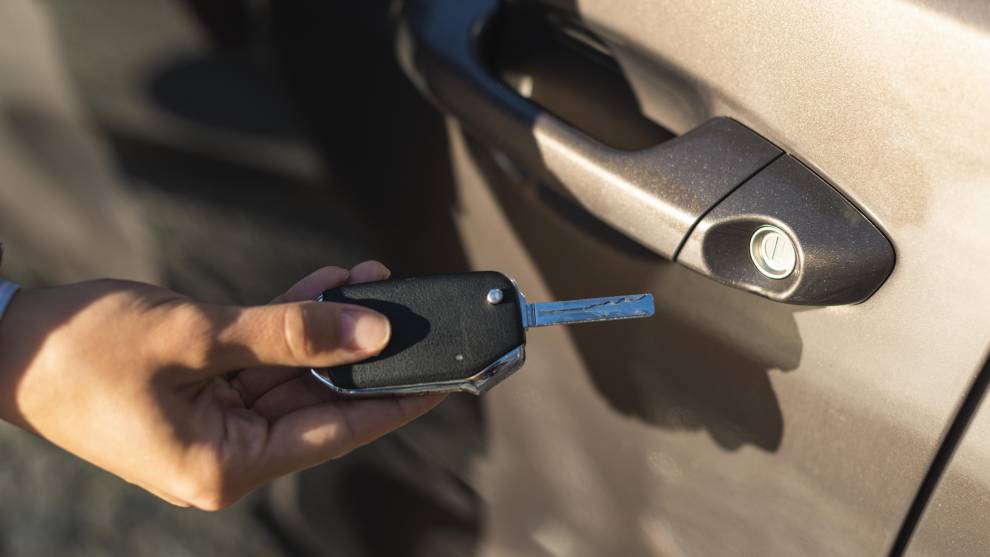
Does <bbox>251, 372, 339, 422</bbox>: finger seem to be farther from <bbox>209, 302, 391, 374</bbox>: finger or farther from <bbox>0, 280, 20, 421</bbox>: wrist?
<bbox>0, 280, 20, 421</bbox>: wrist

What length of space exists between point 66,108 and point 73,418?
2.86 feet

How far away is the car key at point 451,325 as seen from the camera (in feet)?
2.79

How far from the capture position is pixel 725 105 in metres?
0.85

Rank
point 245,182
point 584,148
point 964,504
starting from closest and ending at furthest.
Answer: point 964,504
point 584,148
point 245,182

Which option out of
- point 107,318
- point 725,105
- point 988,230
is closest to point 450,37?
point 725,105

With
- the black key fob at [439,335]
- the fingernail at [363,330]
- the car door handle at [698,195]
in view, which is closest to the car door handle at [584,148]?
the car door handle at [698,195]

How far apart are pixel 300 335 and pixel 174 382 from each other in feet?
0.44

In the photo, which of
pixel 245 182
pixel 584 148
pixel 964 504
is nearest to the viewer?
pixel 964 504

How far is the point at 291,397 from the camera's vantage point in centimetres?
97

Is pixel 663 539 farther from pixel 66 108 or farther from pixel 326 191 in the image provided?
pixel 66 108

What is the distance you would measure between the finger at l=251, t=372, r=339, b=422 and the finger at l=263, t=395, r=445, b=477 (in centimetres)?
5

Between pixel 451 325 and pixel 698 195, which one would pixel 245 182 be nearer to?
pixel 451 325

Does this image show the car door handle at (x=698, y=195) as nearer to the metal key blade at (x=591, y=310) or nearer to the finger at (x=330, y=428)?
the metal key blade at (x=591, y=310)

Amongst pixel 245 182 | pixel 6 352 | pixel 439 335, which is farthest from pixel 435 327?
pixel 245 182
